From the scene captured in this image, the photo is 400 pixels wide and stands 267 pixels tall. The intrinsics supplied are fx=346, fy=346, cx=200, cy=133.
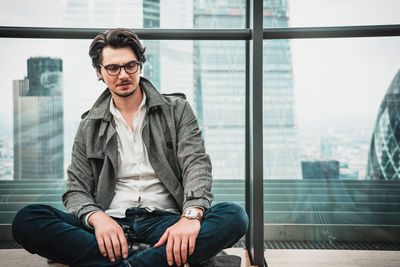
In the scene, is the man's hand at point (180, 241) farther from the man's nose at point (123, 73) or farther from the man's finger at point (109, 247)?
the man's nose at point (123, 73)

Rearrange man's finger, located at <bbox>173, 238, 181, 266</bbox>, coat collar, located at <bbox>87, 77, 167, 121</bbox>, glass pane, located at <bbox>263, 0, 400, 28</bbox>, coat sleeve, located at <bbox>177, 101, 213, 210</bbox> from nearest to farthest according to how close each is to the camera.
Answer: man's finger, located at <bbox>173, 238, 181, 266</bbox> → coat sleeve, located at <bbox>177, 101, 213, 210</bbox> → coat collar, located at <bbox>87, 77, 167, 121</bbox> → glass pane, located at <bbox>263, 0, 400, 28</bbox>

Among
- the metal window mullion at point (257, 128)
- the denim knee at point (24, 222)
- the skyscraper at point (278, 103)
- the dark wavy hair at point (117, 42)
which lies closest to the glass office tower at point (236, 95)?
the skyscraper at point (278, 103)

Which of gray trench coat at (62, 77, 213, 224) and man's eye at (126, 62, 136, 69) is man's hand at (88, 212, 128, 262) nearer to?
gray trench coat at (62, 77, 213, 224)

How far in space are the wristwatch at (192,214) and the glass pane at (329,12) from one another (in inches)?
45.1

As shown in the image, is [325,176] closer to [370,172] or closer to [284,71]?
[370,172]

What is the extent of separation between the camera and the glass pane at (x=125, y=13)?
1.92 metres

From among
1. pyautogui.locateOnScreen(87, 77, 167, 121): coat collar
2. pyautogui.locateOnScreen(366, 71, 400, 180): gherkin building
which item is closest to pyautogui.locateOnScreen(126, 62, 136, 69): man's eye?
pyautogui.locateOnScreen(87, 77, 167, 121): coat collar

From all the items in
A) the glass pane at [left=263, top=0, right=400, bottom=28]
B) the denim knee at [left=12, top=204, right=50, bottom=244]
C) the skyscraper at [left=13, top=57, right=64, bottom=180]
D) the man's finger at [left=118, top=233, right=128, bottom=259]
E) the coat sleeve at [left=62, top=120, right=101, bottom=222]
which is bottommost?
the man's finger at [left=118, top=233, right=128, bottom=259]

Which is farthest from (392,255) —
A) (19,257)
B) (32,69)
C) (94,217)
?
(32,69)

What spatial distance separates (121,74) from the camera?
1.48m

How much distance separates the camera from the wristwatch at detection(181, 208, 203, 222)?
1313 mm

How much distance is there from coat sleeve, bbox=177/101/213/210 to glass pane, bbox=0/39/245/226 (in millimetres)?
443

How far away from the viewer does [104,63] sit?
59.3 inches

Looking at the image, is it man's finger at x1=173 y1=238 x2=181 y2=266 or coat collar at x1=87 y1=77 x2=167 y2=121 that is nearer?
man's finger at x1=173 y1=238 x2=181 y2=266
